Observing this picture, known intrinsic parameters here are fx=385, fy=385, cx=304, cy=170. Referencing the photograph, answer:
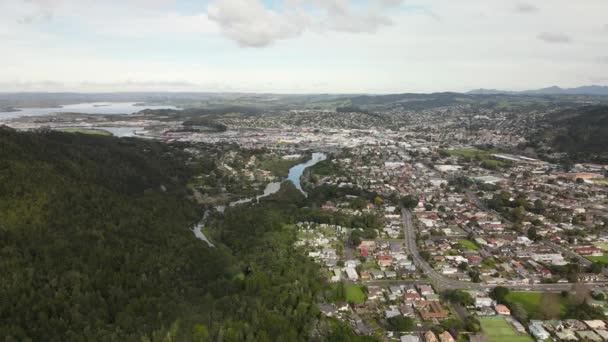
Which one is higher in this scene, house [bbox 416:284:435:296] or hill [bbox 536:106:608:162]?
hill [bbox 536:106:608:162]

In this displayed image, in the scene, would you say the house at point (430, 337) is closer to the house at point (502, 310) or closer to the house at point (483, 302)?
the house at point (483, 302)

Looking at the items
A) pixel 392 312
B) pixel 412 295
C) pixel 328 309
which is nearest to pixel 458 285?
pixel 412 295

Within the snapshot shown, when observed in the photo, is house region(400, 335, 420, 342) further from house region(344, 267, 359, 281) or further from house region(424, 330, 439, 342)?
house region(344, 267, 359, 281)

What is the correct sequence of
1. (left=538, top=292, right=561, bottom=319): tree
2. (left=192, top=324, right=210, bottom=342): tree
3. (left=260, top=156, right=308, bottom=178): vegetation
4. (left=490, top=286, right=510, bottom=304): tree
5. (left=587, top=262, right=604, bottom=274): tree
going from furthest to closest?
(left=260, top=156, right=308, bottom=178): vegetation < (left=587, top=262, right=604, bottom=274): tree < (left=490, top=286, right=510, bottom=304): tree < (left=538, top=292, right=561, bottom=319): tree < (left=192, top=324, right=210, bottom=342): tree

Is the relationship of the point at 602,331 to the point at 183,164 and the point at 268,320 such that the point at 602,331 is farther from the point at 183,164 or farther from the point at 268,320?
the point at 183,164

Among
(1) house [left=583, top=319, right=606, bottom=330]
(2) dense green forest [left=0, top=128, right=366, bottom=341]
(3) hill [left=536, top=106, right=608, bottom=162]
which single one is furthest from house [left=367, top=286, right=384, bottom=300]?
(3) hill [left=536, top=106, right=608, bottom=162]

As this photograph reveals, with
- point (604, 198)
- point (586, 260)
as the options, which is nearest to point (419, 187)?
point (604, 198)

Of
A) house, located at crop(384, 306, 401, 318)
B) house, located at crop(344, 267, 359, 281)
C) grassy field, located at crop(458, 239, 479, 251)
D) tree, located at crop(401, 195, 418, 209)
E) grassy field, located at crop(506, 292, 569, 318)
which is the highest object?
tree, located at crop(401, 195, 418, 209)
